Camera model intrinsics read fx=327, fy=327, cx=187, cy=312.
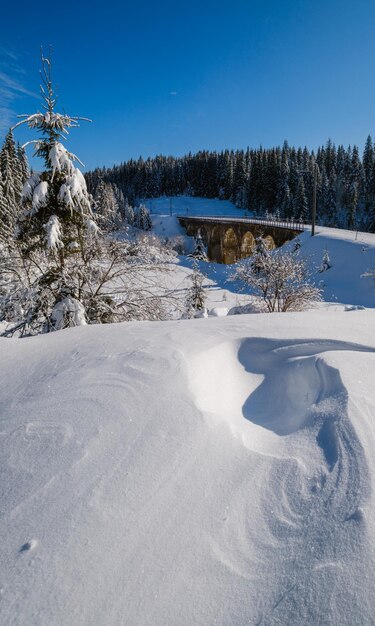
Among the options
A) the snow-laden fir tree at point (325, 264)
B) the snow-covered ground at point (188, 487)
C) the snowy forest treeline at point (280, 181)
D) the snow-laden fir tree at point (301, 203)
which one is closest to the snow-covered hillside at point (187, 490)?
the snow-covered ground at point (188, 487)

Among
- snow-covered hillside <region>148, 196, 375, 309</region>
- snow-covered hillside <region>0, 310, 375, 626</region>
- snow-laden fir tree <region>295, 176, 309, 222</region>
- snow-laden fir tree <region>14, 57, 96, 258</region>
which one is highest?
snow-laden fir tree <region>295, 176, 309, 222</region>

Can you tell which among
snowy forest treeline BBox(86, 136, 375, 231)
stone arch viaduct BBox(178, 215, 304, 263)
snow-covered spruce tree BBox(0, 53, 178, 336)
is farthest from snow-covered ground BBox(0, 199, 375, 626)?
snowy forest treeline BBox(86, 136, 375, 231)

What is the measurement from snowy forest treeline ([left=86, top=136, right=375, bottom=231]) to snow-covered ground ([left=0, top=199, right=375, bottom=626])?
5861 cm

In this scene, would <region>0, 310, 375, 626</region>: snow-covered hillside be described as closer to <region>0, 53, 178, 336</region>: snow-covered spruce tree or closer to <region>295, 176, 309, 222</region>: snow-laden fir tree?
<region>0, 53, 178, 336</region>: snow-covered spruce tree

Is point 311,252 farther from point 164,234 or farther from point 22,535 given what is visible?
point 164,234

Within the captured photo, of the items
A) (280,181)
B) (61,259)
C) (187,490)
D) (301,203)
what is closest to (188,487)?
(187,490)

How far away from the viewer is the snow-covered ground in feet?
4.75

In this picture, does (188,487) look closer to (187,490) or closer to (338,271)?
(187,490)

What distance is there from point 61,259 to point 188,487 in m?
7.56

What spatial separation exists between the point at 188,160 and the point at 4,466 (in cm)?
12822

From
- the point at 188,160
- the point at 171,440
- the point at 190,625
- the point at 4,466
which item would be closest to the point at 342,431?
the point at 171,440

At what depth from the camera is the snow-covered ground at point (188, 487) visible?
145 centimetres

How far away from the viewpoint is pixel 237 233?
52719 millimetres

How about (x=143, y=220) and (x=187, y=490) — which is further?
(x=143, y=220)
